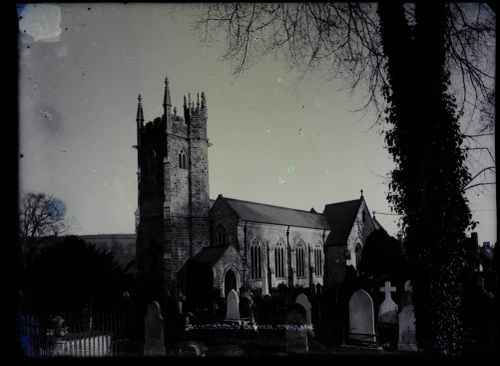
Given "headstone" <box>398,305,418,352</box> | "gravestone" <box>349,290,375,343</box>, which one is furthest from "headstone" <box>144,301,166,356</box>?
"headstone" <box>398,305,418,352</box>

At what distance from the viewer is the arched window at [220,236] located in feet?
104

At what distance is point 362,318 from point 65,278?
7.59 metres

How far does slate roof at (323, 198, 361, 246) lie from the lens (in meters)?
39.5

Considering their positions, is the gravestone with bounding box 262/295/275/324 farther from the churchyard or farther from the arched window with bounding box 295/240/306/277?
the arched window with bounding box 295/240/306/277

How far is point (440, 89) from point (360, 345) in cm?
701

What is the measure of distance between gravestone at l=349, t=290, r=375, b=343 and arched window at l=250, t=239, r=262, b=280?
22.3 metres

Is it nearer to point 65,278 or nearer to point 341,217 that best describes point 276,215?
point 341,217

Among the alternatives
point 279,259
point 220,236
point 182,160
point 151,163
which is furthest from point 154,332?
point 279,259

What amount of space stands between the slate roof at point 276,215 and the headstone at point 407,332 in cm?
2242

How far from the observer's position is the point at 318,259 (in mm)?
38938

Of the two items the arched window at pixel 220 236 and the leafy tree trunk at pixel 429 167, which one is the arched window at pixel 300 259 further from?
the leafy tree trunk at pixel 429 167

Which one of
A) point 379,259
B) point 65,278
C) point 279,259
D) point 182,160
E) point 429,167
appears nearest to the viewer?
point 429,167

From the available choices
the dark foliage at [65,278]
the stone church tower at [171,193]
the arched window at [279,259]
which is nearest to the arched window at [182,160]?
the stone church tower at [171,193]

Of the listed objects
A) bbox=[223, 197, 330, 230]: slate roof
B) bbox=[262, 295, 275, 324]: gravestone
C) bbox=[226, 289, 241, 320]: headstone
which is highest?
bbox=[223, 197, 330, 230]: slate roof
